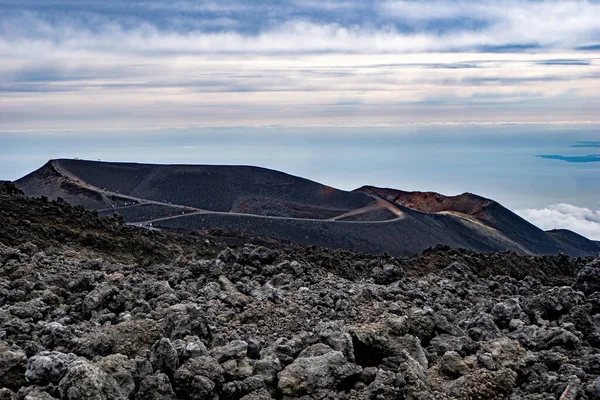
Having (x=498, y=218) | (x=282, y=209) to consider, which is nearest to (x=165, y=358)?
(x=282, y=209)

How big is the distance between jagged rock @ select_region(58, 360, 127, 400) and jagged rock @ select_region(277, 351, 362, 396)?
1.47 metres

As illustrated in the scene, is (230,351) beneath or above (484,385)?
above

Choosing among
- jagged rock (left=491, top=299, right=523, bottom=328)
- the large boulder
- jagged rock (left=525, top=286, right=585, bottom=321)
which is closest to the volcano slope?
Result: jagged rock (left=525, top=286, right=585, bottom=321)

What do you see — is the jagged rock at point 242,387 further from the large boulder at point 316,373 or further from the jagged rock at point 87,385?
the jagged rock at point 87,385

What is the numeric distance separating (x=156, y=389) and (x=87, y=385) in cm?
67

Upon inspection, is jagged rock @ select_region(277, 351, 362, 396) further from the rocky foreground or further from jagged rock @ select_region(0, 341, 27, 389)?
jagged rock @ select_region(0, 341, 27, 389)

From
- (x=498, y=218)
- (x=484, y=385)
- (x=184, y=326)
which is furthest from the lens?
(x=498, y=218)

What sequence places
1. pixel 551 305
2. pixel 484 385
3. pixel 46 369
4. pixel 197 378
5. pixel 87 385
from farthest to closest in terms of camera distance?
pixel 551 305, pixel 484 385, pixel 197 378, pixel 46 369, pixel 87 385

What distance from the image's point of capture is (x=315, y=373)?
6480 millimetres

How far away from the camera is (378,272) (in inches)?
502

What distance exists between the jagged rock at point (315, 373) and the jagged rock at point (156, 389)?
0.98 metres

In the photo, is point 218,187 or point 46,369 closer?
point 46,369

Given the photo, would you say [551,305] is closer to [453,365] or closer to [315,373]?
[453,365]

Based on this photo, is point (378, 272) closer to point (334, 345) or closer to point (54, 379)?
point (334, 345)
